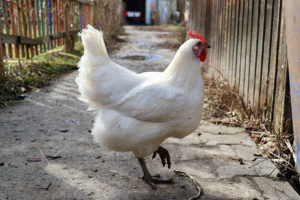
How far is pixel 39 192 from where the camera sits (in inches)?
101

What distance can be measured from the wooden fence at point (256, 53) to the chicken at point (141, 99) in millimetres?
1203

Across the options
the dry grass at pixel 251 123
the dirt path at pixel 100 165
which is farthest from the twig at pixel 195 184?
the dry grass at pixel 251 123

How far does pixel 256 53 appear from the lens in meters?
4.07

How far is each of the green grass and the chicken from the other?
276 centimetres

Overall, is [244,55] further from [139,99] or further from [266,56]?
[139,99]

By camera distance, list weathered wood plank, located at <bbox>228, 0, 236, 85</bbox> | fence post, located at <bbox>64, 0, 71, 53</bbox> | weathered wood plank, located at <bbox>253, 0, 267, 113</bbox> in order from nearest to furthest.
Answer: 1. weathered wood plank, located at <bbox>253, 0, 267, 113</bbox>
2. weathered wood plank, located at <bbox>228, 0, 236, 85</bbox>
3. fence post, located at <bbox>64, 0, 71, 53</bbox>

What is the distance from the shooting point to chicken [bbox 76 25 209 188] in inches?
99.5

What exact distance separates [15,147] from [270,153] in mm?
2822

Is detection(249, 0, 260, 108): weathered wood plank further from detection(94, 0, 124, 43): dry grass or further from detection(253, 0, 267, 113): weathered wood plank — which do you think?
detection(94, 0, 124, 43): dry grass

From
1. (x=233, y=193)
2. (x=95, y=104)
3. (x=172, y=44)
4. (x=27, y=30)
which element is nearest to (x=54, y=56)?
(x=27, y=30)

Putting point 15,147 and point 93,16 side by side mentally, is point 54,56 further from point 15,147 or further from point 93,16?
point 15,147

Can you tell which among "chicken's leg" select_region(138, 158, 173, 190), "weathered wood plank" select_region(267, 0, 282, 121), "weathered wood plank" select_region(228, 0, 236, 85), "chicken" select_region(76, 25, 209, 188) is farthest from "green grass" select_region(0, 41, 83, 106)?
"weathered wood plank" select_region(267, 0, 282, 121)

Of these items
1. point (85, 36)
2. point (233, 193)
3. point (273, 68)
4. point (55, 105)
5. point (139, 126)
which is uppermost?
point (85, 36)

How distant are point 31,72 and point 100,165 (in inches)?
159
